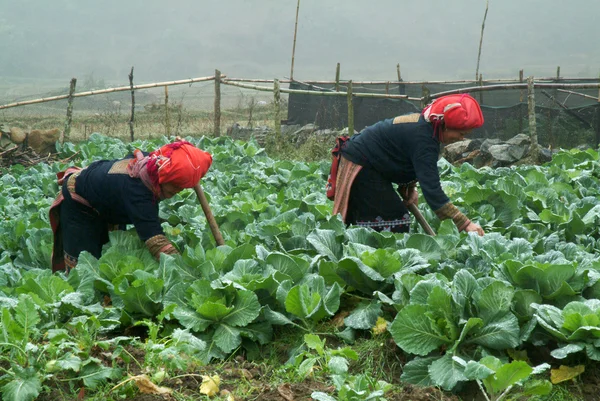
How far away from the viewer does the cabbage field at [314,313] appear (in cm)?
256

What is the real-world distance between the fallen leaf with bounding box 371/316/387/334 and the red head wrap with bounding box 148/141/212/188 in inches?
52.1

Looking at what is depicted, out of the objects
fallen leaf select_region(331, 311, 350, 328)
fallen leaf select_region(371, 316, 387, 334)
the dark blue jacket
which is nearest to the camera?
fallen leaf select_region(371, 316, 387, 334)

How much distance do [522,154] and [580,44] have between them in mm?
75955

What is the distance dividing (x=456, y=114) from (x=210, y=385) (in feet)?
7.24

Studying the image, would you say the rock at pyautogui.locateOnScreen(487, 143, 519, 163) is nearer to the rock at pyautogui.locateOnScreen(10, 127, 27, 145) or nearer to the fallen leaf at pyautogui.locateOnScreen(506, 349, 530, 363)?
the rock at pyautogui.locateOnScreen(10, 127, 27, 145)

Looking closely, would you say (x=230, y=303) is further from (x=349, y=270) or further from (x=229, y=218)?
(x=229, y=218)

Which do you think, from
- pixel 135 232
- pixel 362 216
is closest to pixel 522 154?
pixel 362 216

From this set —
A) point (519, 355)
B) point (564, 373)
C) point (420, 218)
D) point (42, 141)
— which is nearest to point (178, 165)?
point (420, 218)

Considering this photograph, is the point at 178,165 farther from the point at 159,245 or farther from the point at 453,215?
the point at 453,215

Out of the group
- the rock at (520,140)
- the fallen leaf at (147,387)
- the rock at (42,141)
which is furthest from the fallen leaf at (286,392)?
the rock at (42,141)

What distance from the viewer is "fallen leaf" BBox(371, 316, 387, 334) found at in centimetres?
312

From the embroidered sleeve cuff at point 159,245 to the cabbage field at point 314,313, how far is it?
0.20 ft

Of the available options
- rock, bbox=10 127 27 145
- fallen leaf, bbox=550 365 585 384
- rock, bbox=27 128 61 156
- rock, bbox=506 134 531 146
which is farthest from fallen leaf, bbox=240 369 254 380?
rock, bbox=10 127 27 145

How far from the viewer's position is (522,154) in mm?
10539
